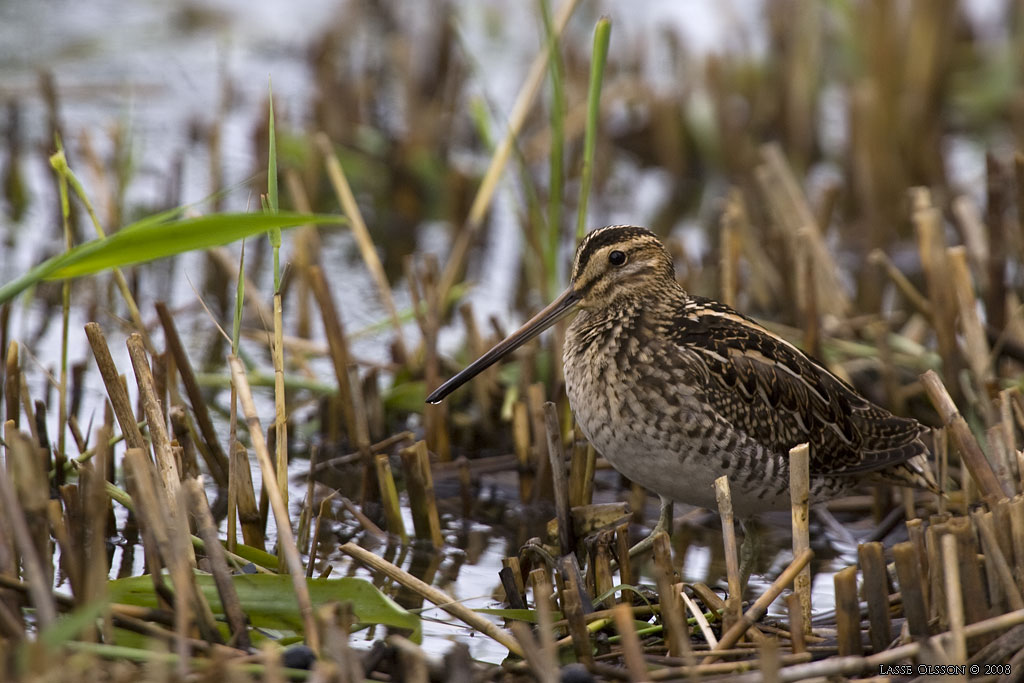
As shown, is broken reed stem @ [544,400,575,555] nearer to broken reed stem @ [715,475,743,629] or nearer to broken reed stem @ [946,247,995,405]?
broken reed stem @ [715,475,743,629]

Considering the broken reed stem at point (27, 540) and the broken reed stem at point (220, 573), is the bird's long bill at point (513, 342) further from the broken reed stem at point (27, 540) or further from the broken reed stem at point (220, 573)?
the broken reed stem at point (27, 540)

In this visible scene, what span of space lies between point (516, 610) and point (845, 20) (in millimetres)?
6423

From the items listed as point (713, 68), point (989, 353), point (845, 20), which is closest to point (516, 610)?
point (989, 353)

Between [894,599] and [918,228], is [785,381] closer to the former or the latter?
[894,599]

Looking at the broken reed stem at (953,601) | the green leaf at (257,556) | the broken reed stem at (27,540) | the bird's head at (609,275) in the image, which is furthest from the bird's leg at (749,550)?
the broken reed stem at (27,540)

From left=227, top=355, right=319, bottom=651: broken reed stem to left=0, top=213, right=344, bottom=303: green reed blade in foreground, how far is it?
424 millimetres

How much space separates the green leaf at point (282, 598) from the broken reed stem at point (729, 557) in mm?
716

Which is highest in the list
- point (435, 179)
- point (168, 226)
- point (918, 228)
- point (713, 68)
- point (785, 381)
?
point (713, 68)

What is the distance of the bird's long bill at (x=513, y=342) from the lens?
154 inches

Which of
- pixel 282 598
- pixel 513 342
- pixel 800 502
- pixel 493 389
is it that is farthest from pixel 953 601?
pixel 493 389

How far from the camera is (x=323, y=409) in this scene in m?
5.11

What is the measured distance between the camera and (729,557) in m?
3.23

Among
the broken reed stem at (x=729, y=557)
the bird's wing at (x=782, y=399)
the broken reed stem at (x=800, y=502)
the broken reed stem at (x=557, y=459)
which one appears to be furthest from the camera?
the bird's wing at (x=782, y=399)

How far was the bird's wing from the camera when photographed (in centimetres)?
395
